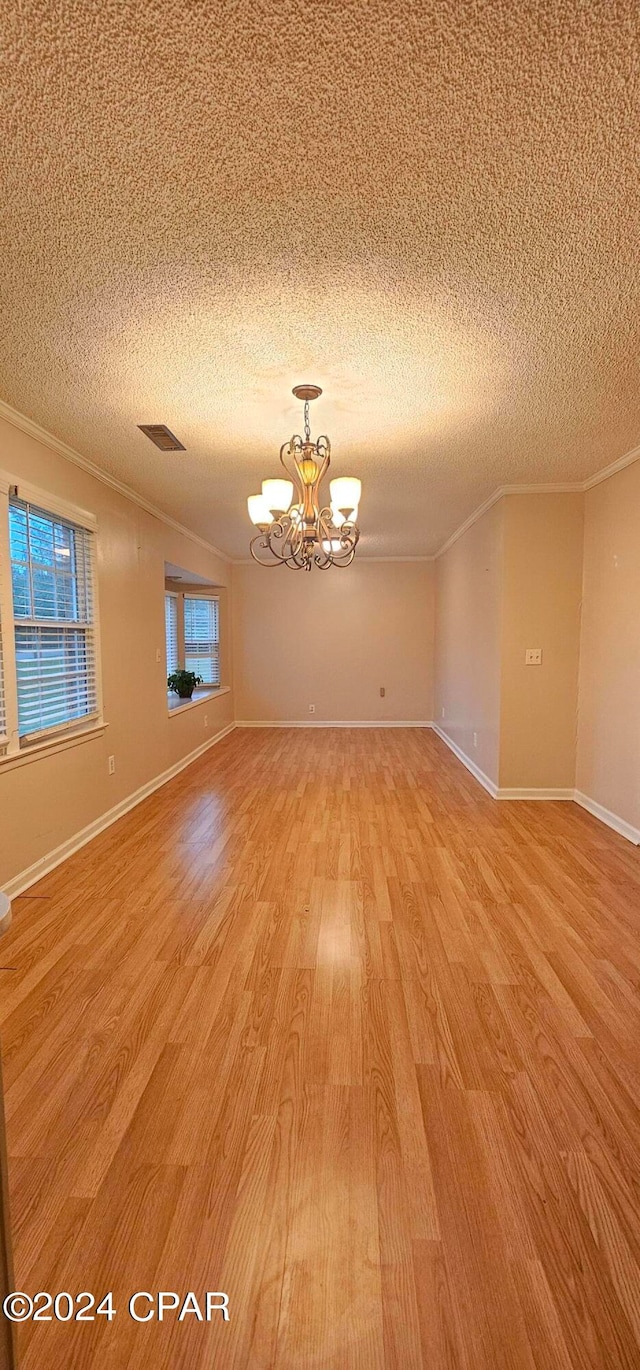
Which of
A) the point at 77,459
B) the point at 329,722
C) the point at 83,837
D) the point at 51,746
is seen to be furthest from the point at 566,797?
the point at 77,459

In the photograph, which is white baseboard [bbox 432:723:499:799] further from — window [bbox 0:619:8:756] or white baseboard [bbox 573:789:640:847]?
window [bbox 0:619:8:756]

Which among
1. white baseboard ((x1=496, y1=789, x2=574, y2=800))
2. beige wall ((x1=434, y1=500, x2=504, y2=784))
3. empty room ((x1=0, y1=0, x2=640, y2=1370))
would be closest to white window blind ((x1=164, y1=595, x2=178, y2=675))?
empty room ((x1=0, y1=0, x2=640, y2=1370))

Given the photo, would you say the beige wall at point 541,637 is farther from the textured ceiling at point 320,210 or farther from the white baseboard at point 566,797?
the textured ceiling at point 320,210

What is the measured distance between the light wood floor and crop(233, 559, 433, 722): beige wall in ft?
16.2

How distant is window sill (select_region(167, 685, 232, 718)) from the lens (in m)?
5.41

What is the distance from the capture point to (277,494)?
2.68 m

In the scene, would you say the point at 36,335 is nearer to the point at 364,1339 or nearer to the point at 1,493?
the point at 1,493

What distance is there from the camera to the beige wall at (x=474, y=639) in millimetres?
4395

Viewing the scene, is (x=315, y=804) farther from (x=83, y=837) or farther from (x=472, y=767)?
(x=472, y=767)

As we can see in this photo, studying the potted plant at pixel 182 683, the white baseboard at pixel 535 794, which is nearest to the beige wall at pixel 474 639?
the white baseboard at pixel 535 794

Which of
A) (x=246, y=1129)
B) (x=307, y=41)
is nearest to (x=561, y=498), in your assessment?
(x=307, y=41)

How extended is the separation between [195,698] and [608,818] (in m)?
4.42

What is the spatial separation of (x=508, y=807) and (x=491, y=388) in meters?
2.91

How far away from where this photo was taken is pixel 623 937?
228 cm
